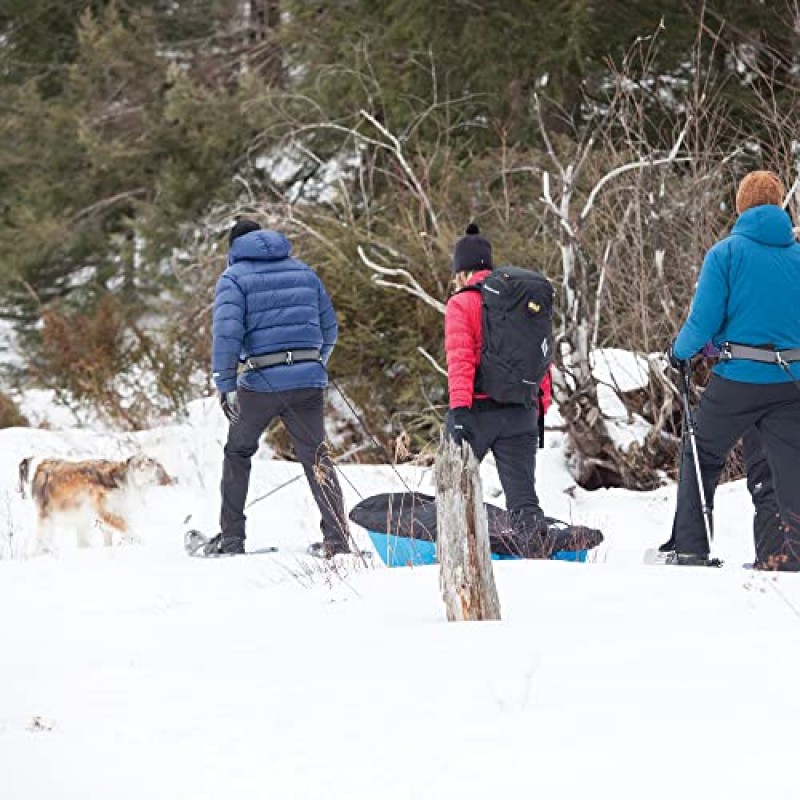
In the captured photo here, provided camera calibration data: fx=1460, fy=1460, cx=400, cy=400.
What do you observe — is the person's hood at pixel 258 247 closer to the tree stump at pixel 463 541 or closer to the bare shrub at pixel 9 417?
the tree stump at pixel 463 541

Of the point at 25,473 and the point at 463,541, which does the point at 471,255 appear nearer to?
the point at 463,541

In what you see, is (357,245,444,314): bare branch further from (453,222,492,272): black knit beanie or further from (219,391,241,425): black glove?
(453,222,492,272): black knit beanie

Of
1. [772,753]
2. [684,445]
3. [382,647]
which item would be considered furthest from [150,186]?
[772,753]

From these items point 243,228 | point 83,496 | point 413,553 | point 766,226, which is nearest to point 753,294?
point 766,226

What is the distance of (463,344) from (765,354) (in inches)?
54.9

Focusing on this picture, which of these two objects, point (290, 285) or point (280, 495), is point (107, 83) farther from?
point (290, 285)

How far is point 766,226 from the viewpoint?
596 centimetres

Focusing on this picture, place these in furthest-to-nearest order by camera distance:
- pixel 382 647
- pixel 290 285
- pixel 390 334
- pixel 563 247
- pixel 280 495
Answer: pixel 390 334
pixel 280 495
pixel 563 247
pixel 290 285
pixel 382 647

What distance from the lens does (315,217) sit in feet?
39.5

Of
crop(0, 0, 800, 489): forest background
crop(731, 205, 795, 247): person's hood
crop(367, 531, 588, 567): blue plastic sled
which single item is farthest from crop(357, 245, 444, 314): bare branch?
crop(731, 205, 795, 247): person's hood

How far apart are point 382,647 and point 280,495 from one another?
5.61 meters

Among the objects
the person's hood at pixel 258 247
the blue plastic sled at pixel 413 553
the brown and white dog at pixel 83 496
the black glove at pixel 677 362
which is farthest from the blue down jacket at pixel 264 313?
the black glove at pixel 677 362

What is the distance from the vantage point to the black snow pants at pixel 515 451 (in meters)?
6.73

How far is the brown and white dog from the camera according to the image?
852 centimetres
